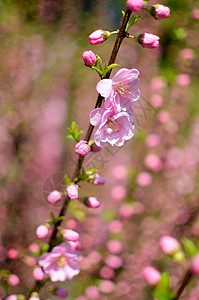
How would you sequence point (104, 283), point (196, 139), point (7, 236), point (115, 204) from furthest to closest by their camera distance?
point (196, 139) → point (115, 204) → point (104, 283) → point (7, 236)

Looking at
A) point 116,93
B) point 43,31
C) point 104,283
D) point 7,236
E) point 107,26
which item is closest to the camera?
point 116,93

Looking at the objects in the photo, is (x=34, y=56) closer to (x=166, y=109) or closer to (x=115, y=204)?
(x=166, y=109)

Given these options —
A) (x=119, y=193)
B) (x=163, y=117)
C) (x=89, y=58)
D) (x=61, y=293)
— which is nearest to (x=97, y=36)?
(x=89, y=58)

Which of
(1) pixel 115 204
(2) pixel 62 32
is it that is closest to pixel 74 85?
(2) pixel 62 32

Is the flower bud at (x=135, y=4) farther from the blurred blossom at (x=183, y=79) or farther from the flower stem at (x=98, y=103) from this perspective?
the blurred blossom at (x=183, y=79)

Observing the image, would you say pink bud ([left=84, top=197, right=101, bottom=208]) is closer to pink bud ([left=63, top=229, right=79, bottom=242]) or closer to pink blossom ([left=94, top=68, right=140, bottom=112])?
pink bud ([left=63, top=229, right=79, bottom=242])
